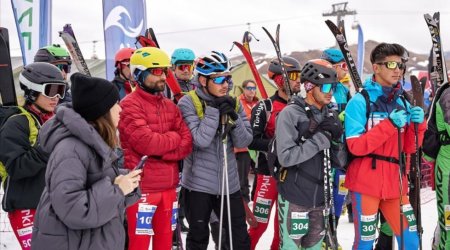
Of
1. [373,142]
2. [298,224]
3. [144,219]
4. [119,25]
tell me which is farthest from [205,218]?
[119,25]

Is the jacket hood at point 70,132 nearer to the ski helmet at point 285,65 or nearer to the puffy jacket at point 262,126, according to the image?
the puffy jacket at point 262,126

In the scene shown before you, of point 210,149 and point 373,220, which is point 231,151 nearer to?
point 210,149

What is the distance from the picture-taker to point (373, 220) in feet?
12.6

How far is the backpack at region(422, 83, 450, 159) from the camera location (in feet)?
13.3

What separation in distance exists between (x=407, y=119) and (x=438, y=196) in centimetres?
79

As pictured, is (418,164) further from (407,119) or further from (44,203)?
(44,203)

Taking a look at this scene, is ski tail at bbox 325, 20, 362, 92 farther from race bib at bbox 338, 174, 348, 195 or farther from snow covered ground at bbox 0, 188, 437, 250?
snow covered ground at bbox 0, 188, 437, 250

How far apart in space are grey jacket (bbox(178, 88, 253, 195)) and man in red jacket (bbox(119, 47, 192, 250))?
0.46 feet

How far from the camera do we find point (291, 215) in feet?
12.5

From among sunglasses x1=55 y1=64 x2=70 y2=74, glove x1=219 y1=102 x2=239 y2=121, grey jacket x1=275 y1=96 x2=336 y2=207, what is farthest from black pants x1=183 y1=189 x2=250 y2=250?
sunglasses x1=55 y1=64 x2=70 y2=74

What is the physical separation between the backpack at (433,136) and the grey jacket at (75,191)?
3032 millimetres

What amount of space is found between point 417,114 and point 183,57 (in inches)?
112

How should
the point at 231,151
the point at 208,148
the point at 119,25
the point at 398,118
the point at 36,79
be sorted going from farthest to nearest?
the point at 119,25 → the point at 231,151 → the point at 208,148 → the point at 398,118 → the point at 36,79

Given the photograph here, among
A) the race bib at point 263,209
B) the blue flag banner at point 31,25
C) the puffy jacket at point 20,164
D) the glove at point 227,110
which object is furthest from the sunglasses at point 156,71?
the blue flag banner at point 31,25
